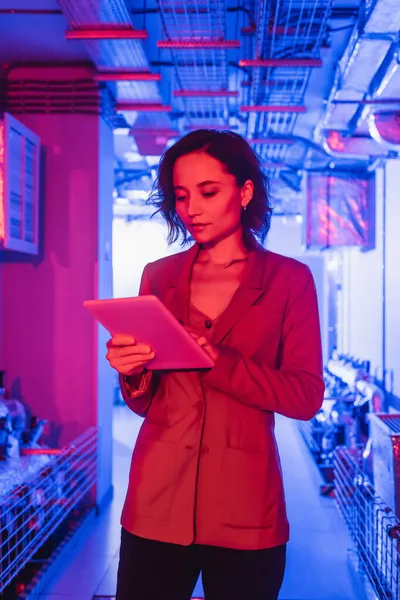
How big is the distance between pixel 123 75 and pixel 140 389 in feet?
9.97

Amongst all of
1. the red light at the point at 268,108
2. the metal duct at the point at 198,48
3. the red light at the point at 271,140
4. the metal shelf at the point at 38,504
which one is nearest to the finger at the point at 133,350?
the metal shelf at the point at 38,504

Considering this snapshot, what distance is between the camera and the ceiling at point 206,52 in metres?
3.11

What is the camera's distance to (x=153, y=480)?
3.96 feet

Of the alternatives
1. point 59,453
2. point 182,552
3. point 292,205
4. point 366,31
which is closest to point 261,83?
point 366,31

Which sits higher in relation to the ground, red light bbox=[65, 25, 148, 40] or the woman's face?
red light bbox=[65, 25, 148, 40]

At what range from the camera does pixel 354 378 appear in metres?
6.01

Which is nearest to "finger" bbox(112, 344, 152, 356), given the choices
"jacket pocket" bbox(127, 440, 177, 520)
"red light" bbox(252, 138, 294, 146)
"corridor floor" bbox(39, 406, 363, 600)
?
"jacket pocket" bbox(127, 440, 177, 520)

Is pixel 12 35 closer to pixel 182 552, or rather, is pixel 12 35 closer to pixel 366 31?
pixel 366 31

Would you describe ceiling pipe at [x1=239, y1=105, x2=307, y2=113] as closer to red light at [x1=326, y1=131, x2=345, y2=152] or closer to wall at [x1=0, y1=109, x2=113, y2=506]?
red light at [x1=326, y1=131, x2=345, y2=152]

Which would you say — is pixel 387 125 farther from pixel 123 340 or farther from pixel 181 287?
pixel 123 340

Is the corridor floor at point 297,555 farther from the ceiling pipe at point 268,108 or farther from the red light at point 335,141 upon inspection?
the ceiling pipe at point 268,108

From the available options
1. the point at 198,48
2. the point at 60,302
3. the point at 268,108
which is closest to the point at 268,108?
the point at 268,108

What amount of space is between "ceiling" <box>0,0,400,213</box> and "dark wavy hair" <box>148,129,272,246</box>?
6.00ft

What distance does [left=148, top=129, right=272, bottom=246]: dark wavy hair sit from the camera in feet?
4.26
